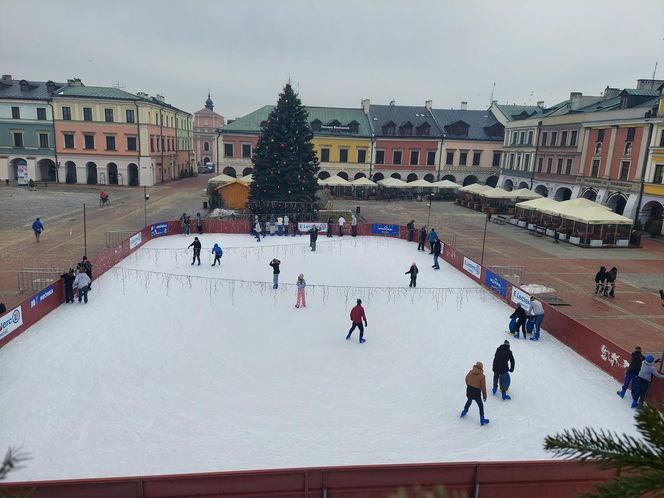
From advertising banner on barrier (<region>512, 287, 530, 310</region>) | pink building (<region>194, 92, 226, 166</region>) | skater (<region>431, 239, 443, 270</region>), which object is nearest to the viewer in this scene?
advertising banner on barrier (<region>512, 287, 530, 310</region>)

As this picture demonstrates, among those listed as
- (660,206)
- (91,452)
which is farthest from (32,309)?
(660,206)

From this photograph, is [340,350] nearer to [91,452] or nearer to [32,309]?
[91,452]

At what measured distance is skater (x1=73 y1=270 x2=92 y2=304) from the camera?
15930 mm

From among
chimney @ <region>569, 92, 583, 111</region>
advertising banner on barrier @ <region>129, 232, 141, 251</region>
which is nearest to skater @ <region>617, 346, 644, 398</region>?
advertising banner on barrier @ <region>129, 232, 141, 251</region>

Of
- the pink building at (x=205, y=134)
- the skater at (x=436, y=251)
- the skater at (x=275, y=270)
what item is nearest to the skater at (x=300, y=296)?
the skater at (x=275, y=270)

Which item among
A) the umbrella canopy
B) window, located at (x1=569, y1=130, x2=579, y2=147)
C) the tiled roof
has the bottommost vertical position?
the umbrella canopy

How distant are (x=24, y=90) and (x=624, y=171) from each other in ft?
189

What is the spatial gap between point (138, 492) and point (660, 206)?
127 feet

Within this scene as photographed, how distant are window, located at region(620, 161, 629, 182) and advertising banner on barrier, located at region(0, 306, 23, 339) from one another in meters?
38.8

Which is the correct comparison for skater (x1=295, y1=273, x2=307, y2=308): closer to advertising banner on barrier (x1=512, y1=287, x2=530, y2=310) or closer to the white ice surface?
the white ice surface

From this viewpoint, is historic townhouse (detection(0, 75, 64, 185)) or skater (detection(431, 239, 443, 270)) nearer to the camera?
skater (detection(431, 239, 443, 270))

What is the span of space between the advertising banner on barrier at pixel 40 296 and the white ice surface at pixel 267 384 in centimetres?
65

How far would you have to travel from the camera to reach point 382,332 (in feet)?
48.2

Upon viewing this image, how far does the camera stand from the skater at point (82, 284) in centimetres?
1593
